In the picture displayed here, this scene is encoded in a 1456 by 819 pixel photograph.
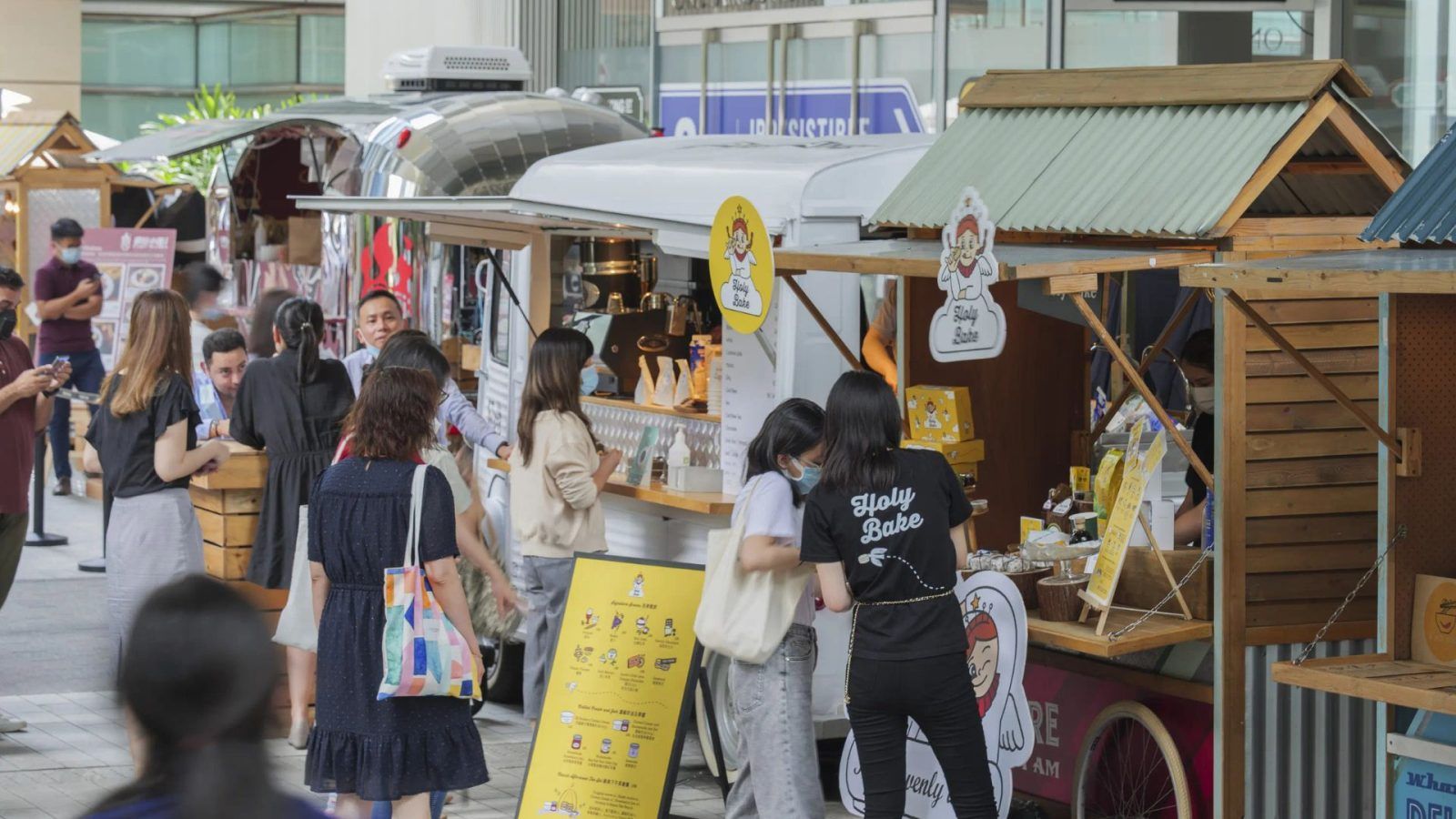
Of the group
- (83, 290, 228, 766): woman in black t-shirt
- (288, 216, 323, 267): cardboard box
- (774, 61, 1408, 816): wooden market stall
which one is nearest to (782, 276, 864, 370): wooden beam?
(774, 61, 1408, 816): wooden market stall

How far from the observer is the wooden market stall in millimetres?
5766

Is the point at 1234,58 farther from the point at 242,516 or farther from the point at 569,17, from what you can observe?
the point at 569,17

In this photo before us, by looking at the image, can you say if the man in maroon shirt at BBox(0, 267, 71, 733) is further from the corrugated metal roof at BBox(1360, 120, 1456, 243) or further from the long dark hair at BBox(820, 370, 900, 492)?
the corrugated metal roof at BBox(1360, 120, 1456, 243)

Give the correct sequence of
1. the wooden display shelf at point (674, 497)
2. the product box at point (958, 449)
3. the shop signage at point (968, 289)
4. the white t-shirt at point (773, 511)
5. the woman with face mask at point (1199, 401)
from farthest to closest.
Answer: the wooden display shelf at point (674, 497)
the product box at point (958, 449)
the woman with face mask at point (1199, 401)
the white t-shirt at point (773, 511)
the shop signage at point (968, 289)

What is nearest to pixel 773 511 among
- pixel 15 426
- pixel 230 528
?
pixel 230 528

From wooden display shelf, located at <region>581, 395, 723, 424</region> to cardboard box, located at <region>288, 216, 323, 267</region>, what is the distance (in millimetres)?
7491

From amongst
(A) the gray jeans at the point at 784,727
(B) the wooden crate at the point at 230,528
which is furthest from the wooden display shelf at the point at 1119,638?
(B) the wooden crate at the point at 230,528

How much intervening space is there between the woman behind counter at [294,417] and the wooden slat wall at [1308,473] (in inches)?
163

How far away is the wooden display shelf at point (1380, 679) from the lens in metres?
4.81

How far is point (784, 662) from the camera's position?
6.18m

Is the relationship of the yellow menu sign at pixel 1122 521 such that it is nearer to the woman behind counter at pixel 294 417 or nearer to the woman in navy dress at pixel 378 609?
the woman in navy dress at pixel 378 609

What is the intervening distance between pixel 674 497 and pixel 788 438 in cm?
160

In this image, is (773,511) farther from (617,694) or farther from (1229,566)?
(1229,566)

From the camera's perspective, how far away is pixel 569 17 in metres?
16.5
